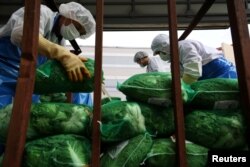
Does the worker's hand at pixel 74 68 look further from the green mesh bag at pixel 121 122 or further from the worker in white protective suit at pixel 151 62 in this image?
the worker in white protective suit at pixel 151 62

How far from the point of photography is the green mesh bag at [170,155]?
4.43 ft

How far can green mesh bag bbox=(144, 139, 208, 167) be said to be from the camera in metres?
1.35

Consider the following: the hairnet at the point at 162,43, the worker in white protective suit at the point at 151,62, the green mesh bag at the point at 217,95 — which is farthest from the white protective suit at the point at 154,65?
the green mesh bag at the point at 217,95

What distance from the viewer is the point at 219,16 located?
3500mm

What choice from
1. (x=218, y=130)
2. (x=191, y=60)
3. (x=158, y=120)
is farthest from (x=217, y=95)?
(x=191, y=60)

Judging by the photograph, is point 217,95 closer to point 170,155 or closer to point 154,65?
point 170,155

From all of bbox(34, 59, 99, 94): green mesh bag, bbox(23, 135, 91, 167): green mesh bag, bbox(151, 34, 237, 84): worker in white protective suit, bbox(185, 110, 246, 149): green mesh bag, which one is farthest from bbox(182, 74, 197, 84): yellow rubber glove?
bbox(23, 135, 91, 167): green mesh bag

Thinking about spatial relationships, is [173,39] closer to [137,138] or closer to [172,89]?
[172,89]

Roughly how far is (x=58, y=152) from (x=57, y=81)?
1.32 ft

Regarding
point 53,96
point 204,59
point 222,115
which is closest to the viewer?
point 222,115

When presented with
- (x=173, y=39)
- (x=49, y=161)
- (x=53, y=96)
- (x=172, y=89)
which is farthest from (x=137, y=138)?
(x=53, y=96)

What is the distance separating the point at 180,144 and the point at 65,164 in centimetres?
50

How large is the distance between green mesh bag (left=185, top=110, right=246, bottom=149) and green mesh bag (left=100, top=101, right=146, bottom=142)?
25cm

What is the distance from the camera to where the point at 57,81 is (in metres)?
1.53
